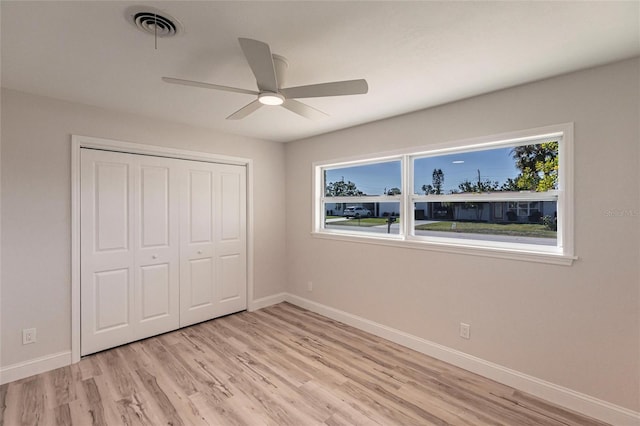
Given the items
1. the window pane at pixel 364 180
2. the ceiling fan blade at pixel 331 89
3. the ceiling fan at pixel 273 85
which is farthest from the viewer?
the window pane at pixel 364 180

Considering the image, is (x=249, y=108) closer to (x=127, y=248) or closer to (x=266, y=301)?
(x=127, y=248)

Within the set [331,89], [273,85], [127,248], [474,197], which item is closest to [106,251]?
[127,248]

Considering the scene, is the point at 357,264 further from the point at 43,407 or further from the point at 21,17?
the point at 21,17

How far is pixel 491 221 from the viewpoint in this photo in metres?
2.71

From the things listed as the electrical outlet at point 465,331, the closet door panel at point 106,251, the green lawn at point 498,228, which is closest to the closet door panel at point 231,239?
the closet door panel at point 106,251

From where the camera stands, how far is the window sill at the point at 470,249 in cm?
226

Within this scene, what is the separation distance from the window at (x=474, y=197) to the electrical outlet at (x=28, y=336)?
3074 mm

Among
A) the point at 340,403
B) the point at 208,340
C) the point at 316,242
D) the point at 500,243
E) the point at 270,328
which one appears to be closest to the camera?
the point at 340,403

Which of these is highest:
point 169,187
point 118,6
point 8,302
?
point 118,6

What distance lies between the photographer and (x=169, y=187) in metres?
3.46

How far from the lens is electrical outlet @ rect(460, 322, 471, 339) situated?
270cm

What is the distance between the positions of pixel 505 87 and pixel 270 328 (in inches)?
136

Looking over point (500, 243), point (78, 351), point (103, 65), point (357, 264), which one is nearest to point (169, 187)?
point (103, 65)

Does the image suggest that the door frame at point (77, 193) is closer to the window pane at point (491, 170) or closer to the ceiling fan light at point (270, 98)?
the ceiling fan light at point (270, 98)
